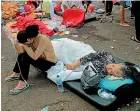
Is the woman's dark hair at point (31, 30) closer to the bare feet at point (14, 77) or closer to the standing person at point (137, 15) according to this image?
the bare feet at point (14, 77)

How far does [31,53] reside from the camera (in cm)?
383

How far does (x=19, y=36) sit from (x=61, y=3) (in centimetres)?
418

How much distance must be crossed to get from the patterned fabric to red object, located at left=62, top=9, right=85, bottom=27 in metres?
2.86

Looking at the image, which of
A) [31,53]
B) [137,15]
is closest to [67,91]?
[31,53]

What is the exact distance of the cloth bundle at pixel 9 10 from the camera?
7.83m

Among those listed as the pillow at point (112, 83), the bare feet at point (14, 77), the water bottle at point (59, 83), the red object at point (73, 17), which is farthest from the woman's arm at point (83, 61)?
the red object at point (73, 17)

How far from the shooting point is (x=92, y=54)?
4.05 m

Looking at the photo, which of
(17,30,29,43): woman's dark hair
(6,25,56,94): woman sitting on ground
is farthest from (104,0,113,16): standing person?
(17,30,29,43): woman's dark hair

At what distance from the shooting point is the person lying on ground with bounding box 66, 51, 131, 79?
3.61 metres

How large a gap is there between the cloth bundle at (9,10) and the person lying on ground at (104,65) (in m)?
4.24

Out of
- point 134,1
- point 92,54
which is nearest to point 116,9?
point 134,1

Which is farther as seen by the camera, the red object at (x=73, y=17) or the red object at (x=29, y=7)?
the red object at (x=29, y=7)

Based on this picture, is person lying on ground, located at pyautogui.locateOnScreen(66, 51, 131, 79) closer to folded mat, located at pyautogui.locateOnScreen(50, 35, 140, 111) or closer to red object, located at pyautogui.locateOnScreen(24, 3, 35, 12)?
folded mat, located at pyautogui.locateOnScreen(50, 35, 140, 111)

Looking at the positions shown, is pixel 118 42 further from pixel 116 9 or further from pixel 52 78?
pixel 116 9
